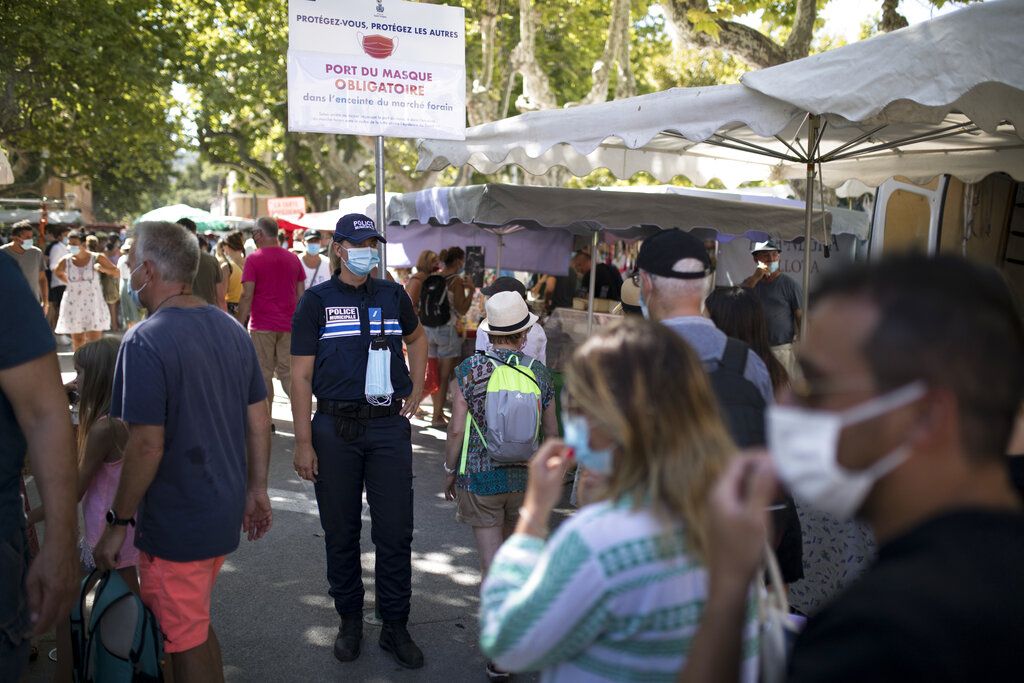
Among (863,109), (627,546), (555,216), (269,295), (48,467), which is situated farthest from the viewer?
(269,295)

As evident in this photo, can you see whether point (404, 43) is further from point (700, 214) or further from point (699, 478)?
point (699, 478)

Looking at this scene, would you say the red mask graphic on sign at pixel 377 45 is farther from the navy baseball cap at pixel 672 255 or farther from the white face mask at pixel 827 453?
the white face mask at pixel 827 453

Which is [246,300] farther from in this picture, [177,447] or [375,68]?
[177,447]

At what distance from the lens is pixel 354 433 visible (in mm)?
4316

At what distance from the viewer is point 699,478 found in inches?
65.7

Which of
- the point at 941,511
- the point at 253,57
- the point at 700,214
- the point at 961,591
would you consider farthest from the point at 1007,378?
the point at 253,57

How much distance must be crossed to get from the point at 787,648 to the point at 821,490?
0.59 m

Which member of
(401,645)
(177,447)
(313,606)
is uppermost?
(177,447)

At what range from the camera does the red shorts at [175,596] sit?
329cm

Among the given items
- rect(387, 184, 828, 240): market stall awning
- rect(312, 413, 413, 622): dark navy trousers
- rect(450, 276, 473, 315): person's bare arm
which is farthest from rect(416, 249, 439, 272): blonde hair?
rect(312, 413, 413, 622): dark navy trousers

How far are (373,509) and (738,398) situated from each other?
2.22 metres

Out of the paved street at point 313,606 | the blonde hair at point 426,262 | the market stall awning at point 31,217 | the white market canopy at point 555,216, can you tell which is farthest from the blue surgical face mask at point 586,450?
the market stall awning at point 31,217

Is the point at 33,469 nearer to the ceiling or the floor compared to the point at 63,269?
nearer to the ceiling

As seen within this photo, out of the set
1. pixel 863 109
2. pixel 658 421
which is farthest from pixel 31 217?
pixel 658 421
